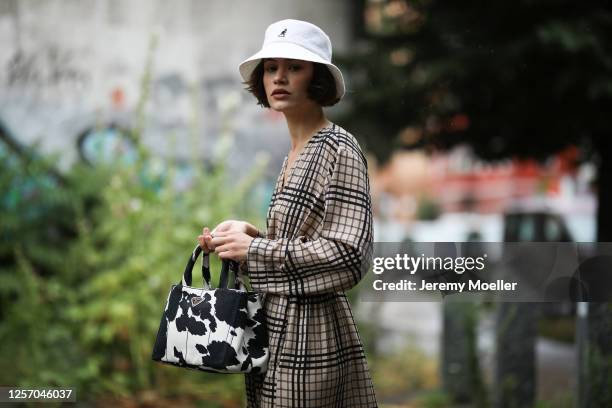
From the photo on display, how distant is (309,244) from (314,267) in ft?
0.23

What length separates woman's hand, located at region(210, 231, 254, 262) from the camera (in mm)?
2285

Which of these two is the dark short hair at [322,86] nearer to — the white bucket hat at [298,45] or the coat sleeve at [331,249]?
the white bucket hat at [298,45]

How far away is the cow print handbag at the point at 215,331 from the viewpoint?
2221mm

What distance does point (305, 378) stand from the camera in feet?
7.38

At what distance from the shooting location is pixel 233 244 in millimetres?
2291

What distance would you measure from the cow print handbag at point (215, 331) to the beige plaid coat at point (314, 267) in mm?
51

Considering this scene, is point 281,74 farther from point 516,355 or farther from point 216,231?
point 516,355

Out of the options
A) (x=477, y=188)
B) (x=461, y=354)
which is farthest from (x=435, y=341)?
(x=477, y=188)

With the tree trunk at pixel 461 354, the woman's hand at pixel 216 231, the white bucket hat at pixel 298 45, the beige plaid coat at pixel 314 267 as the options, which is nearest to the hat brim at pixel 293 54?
the white bucket hat at pixel 298 45

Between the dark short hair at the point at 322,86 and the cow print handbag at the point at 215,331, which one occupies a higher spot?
the dark short hair at the point at 322,86

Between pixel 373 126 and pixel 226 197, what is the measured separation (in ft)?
7.97

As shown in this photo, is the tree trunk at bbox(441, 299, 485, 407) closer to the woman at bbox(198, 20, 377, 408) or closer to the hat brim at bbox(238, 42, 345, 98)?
the woman at bbox(198, 20, 377, 408)

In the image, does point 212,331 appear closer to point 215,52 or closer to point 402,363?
point 402,363

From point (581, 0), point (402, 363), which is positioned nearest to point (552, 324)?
point (402, 363)
